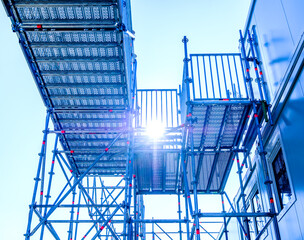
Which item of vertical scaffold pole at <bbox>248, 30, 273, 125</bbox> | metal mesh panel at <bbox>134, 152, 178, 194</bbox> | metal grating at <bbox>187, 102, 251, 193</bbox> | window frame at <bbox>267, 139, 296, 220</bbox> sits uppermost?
vertical scaffold pole at <bbox>248, 30, 273, 125</bbox>

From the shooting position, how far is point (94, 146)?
12320 millimetres

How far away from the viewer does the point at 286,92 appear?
25.4 feet

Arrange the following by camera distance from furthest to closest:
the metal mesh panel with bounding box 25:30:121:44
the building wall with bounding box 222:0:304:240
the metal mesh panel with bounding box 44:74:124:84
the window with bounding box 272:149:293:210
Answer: the metal mesh panel with bounding box 44:74:124:84, the metal mesh panel with bounding box 25:30:121:44, the window with bounding box 272:149:293:210, the building wall with bounding box 222:0:304:240

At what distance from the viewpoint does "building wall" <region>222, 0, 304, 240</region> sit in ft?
23.0

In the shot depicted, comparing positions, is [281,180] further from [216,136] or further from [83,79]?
[83,79]

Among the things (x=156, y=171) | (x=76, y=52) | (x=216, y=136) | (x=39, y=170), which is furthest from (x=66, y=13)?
(x=156, y=171)

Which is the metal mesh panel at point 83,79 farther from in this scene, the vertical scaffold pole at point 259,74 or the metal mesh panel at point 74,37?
the vertical scaffold pole at point 259,74

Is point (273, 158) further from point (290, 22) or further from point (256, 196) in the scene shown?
point (290, 22)

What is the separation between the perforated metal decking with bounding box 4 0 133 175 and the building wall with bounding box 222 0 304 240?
3.83 m

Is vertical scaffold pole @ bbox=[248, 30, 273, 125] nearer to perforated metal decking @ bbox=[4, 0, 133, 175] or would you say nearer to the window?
the window

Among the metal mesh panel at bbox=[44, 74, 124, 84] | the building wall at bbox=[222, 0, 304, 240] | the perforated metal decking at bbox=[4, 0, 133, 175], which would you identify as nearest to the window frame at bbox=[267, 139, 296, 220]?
the building wall at bbox=[222, 0, 304, 240]

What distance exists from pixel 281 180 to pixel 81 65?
20.4 ft

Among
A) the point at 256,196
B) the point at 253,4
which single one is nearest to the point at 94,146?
the point at 256,196

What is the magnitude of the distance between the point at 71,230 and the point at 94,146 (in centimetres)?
Result: 302
